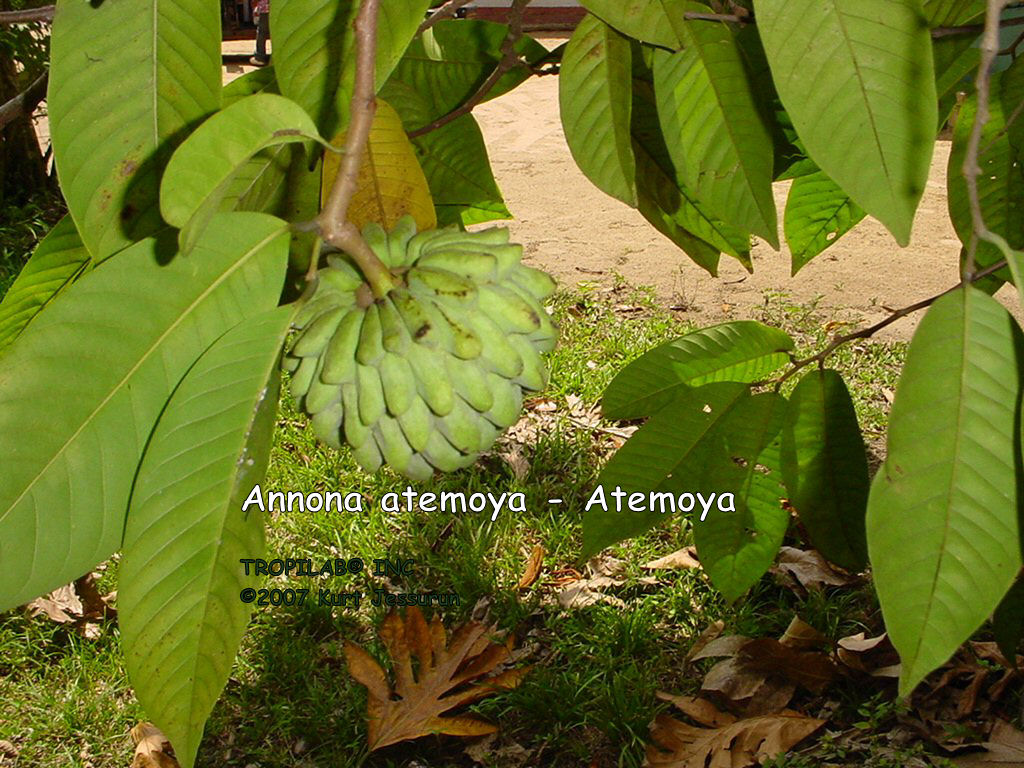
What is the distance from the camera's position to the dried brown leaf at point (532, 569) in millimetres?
2604

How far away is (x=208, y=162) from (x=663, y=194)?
2.50 feet

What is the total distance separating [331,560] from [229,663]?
1.97 m

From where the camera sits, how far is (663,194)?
4.18 ft

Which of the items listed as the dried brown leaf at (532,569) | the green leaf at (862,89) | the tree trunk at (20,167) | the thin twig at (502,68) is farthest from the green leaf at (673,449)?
the tree trunk at (20,167)

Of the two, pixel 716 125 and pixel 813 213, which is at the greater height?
pixel 716 125

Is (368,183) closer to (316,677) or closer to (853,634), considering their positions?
(316,677)

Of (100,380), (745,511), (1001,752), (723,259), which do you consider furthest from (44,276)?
(723,259)

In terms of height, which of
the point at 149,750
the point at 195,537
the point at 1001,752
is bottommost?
the point at 149,750

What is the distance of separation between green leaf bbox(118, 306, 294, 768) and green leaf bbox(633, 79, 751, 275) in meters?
0.68

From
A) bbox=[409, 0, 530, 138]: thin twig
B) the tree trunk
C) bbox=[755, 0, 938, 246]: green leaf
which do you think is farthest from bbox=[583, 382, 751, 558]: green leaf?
the tree trunk

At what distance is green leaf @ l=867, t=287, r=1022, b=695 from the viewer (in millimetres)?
689

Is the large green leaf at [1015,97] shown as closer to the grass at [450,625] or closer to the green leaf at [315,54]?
the green leaf at [315,54]

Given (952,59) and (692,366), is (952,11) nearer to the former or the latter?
(952,59)

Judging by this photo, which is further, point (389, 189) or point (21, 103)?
point (21, 103)
